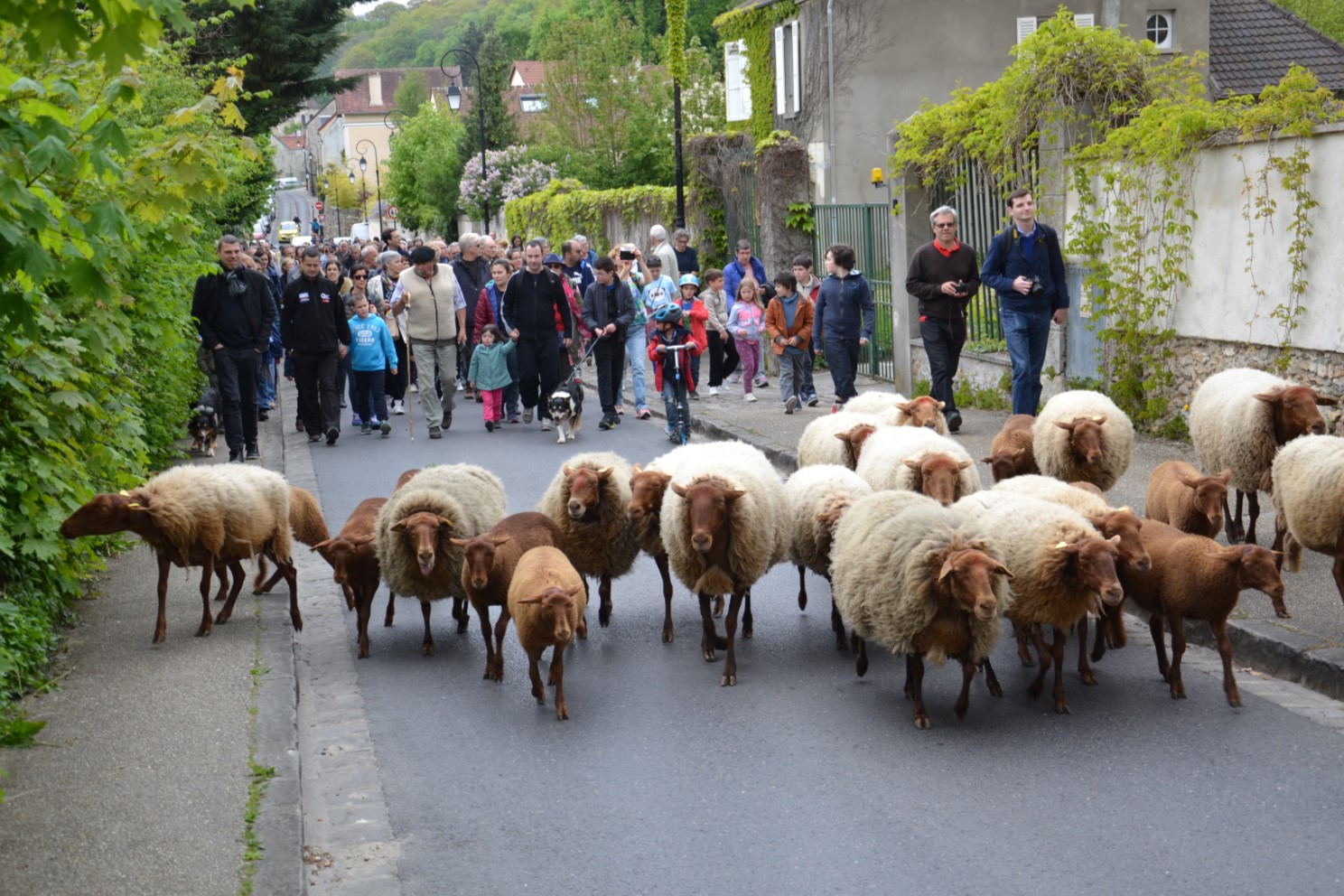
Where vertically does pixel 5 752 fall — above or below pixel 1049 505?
below

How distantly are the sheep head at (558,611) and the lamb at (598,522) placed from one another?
1.54m

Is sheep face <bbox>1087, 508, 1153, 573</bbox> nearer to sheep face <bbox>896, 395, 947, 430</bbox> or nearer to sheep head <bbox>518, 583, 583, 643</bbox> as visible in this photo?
sheep head <bbox>518, 583, 583, 643</bbox>

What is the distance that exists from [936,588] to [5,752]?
4.41 meters

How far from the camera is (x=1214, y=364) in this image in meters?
13.3

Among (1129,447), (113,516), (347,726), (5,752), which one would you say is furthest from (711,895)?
(1129,447)

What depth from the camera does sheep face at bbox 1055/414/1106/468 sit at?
977 cm

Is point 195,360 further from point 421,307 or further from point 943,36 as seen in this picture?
Result: point 943,36

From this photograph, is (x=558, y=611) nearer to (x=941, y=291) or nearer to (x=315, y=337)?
(x=941, y=291)

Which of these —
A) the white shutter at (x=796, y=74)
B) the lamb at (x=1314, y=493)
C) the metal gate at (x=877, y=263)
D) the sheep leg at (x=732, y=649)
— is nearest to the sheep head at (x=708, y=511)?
the sheep leg at (x=732, y=649)

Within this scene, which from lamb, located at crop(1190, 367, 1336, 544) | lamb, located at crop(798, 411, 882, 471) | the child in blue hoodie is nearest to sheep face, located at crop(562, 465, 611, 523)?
lamb, located at crop(798, 411, 882, 471)

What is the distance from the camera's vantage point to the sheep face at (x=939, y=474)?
8.56 m

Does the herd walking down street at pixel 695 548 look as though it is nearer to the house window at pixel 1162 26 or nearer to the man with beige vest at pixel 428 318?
the man with beige vest at pixel 428 318

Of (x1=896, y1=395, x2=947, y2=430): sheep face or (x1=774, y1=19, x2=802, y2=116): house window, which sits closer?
(x1=896, y1=395, x2=947, y2=430): sheep face

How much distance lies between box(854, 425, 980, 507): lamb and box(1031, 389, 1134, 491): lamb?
90cm
